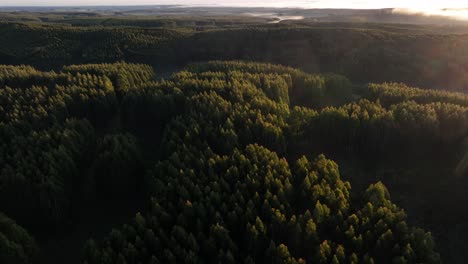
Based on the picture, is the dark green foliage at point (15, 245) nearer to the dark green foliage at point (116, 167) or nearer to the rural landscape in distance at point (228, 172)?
the rural landscape in distance at point (228, 172)

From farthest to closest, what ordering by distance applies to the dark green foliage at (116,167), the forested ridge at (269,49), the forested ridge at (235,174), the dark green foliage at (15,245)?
the forested ridge at (269,49), the dark green foliage at (116,167), the dark green foliage at (15,245), the forested ridge at (235,174)

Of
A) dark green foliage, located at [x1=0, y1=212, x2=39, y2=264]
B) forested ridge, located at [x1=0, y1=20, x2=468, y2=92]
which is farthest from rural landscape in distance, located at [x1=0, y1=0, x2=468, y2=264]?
forested ridge, located at [x1=0, y1=20, x2=468, y2=92]

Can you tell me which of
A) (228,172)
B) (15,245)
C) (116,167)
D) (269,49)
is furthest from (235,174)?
(269,49)

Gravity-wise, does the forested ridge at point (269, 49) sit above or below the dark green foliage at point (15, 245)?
above

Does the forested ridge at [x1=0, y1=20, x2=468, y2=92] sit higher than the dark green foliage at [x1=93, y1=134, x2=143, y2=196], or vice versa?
the forested ridge at [x1=0, y1=20, x2=468, y2=92]

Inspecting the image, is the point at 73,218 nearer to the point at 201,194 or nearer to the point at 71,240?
the point at 71,240

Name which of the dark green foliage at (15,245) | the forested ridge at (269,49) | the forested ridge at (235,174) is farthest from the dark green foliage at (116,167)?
the forested ridge at (269,49)

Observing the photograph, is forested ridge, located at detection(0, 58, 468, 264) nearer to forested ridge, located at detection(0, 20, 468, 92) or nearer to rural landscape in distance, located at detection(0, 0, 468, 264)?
rural landscape in distance, located at detection(0, 0, 468, 264)

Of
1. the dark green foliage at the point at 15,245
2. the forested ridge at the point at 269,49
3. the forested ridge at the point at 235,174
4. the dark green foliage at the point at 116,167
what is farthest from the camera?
the forested ridge at the point at 269,49

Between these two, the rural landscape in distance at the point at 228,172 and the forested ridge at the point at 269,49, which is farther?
the forested ridge at the point at 269,49
